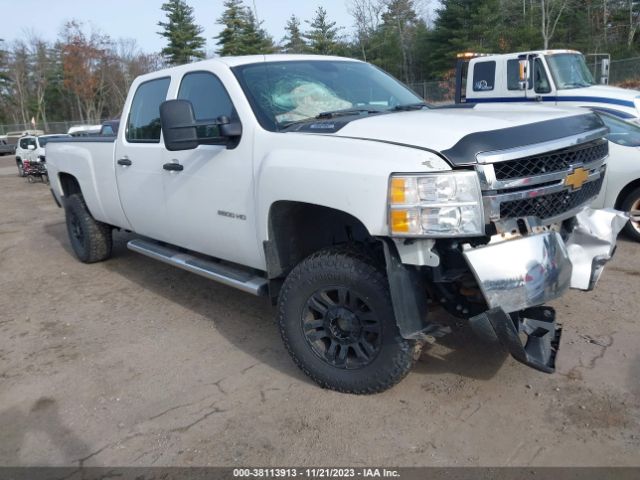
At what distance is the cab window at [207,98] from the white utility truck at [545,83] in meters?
8.41

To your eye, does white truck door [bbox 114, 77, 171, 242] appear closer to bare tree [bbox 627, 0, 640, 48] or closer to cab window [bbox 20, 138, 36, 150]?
cab window [bbox 20, 138, 36, 150]

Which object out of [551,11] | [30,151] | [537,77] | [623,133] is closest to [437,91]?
[551,11]

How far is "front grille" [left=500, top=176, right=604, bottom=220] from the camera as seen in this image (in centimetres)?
280

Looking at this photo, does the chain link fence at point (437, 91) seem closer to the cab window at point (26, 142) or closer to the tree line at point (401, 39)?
the tree line at point (401, 39)

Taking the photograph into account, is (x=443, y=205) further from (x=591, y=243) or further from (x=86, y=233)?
(x=86, y=233)

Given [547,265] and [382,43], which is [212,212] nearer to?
[547,265]

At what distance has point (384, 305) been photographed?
119 inches

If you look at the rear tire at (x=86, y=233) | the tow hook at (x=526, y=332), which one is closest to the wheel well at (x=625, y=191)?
the tow hook at (x=526, y=332)

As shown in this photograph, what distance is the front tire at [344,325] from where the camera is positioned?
307 centimetres

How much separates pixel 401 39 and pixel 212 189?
133 ft

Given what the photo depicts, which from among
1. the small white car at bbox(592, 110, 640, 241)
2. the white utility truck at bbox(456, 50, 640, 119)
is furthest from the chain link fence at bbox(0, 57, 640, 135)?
the small white car at bbox(592, 110, 640, 241)

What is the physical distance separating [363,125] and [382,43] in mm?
39537

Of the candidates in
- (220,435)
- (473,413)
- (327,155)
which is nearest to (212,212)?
(327,155)

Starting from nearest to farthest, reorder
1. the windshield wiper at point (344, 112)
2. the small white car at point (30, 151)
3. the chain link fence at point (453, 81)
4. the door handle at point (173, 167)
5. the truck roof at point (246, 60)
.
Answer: the windshield wiper at point (344, 112) → the truck roof at point (246, 60) → the door handle at point (173, 167) → the small white car at point (30, 151) → the chain link fence at point (453, 81)
